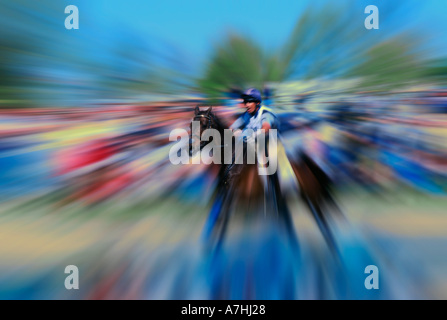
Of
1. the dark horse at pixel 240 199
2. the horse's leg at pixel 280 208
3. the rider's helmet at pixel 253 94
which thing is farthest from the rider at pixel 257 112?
the horse's leg at pixel 280 208

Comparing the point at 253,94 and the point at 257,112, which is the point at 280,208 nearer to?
the point at 257,112

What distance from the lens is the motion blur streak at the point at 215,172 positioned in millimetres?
1409

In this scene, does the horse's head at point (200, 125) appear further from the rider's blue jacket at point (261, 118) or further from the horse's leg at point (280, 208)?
the horse's leg at point (280, 208)

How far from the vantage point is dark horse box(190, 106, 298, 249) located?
143 cm

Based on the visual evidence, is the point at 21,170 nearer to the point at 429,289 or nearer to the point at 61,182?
the point at 61,182

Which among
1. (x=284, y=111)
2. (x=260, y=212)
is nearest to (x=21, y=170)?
(x=260, y=212)

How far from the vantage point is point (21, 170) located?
143 cm

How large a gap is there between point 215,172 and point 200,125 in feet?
0.92

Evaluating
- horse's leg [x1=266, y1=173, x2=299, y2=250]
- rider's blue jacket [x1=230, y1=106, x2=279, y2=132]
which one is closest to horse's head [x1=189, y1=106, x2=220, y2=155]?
rider's blue jacket [x1=230, y1=106, x2=279, y2=132]

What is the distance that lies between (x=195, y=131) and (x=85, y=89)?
0.67 meters

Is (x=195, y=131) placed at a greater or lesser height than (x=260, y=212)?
greater

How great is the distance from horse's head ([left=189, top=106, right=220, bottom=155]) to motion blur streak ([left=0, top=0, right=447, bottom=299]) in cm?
7

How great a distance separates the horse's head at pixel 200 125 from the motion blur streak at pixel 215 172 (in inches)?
3.0
